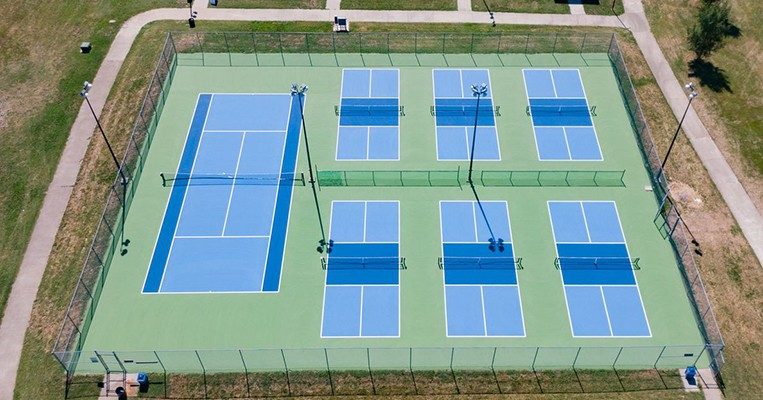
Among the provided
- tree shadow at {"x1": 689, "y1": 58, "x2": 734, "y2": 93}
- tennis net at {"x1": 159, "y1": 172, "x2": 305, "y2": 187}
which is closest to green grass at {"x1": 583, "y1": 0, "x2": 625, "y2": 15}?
tree shadow at {"x1": 689, "y1": 58, "x2": 734, "y2": 93}

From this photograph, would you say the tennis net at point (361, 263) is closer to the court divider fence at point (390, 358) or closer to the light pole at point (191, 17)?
the court divider fence at point (390, 358)

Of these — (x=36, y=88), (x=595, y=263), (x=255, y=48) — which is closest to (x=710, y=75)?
(x=595, y=263)

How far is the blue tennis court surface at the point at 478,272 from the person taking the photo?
101 feet

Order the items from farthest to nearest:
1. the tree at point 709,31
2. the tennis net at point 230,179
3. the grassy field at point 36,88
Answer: the tree at point 709,31, the tennis net at point 230,179, the grassy field at point 36,88

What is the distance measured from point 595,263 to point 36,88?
127 ft

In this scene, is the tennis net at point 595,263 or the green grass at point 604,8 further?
the green grass at point 604,8

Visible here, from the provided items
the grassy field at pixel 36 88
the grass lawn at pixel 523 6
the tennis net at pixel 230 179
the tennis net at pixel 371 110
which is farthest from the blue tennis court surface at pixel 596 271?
the grassy field at pixel 36 88

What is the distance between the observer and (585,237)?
34250mm

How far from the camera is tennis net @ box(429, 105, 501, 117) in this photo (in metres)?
41.0

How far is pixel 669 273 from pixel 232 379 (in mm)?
23304

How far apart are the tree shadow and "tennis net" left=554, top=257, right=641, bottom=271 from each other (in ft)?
57.5

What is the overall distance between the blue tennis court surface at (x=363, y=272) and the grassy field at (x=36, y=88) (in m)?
17.4

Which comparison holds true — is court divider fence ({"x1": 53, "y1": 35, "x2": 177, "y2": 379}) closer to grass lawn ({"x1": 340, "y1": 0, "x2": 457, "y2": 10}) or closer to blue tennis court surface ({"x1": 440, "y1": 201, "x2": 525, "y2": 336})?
grass lawn ({"x1": 340, "y1": 0, "x2": 457, "y2": 10})

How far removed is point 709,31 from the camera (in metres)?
42.5
